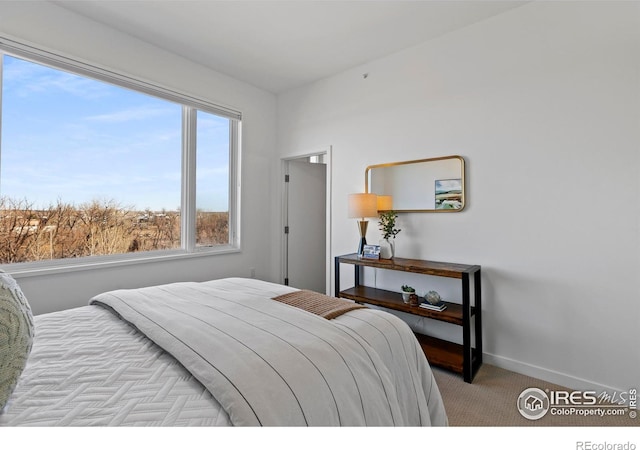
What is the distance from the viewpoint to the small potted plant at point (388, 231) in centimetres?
283

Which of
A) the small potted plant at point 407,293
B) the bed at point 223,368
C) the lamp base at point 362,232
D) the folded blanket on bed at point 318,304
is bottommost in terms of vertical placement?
the small potted plant at point 407,293

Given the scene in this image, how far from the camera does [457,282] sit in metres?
2.54

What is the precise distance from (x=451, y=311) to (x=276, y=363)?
5.94 ft

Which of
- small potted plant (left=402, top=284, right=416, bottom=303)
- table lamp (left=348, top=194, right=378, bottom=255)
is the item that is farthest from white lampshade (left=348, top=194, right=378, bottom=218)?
small potted plant (left=402, top=284, right=416, bottom=303)

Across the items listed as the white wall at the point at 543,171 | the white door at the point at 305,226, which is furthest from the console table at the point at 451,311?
the white door at the point at 305,226

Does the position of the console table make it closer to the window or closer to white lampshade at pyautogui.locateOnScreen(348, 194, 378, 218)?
white lampshade at pyautogui.locateOnScreen(348, 194, 378, 218)

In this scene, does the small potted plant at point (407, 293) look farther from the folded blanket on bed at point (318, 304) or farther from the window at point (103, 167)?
the window at point (103, 167)

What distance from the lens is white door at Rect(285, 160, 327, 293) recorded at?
3.97 metres

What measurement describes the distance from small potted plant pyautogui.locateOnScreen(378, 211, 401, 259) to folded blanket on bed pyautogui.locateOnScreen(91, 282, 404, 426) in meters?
1.66

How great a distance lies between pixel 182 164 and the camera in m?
3.14

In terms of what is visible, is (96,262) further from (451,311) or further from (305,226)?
(451,311)

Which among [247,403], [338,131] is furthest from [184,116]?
[247,403]

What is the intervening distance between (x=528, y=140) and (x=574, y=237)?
0.77 meters

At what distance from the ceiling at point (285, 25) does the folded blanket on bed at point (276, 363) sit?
230cm
